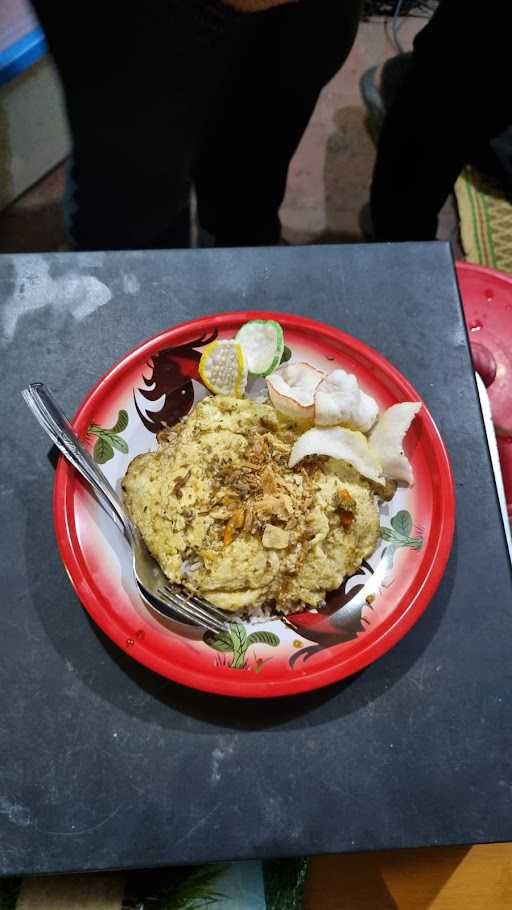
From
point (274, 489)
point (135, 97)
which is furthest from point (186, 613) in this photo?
point (135, 97)

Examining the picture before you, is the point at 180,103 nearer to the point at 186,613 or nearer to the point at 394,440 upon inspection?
the point at 394,440

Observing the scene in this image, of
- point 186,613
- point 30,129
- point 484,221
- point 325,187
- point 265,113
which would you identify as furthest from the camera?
point 325,187

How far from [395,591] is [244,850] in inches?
16.9

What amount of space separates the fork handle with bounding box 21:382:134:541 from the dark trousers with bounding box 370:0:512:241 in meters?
1.33

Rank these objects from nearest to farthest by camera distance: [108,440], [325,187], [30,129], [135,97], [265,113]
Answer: [108,440], [135,97], [265,113], [30,129], [325,187]

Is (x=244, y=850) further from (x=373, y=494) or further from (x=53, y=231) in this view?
(x=53, y=231)

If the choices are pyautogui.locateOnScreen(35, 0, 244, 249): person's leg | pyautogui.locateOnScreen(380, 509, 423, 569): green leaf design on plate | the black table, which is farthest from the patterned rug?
pyautogui.locateOnScreen(35, 0, 244, 249): person's leg

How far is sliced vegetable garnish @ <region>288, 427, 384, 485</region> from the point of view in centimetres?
100

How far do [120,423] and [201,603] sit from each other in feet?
1.03

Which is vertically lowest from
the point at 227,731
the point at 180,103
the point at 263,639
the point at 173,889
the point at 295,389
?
the point at 173,889

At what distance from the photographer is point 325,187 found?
2.47 metres

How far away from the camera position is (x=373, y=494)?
1054 millimetres

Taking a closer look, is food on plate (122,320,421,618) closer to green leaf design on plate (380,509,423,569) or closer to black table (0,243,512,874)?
green leaf design on plate (380,509,423,569)

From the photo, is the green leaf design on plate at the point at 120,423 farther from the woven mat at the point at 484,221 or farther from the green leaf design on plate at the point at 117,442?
the woven mat at the point at 484,221
